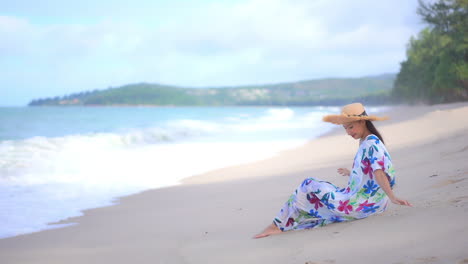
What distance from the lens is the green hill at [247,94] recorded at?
127m

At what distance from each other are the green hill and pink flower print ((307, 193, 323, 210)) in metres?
123

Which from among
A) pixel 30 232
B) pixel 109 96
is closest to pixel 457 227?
pixel 30 232

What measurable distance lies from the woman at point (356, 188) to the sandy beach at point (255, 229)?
0.12 metres

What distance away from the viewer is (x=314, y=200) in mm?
4273

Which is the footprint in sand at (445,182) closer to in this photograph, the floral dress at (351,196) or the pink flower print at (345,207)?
the floral dress at (351,196)

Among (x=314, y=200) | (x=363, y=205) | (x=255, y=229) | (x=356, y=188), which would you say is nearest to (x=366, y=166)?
(x=356, y=188)

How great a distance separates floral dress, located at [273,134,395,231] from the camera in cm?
405

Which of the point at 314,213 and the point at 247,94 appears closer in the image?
the point at 314,213

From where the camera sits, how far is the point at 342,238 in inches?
149

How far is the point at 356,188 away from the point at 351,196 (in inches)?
3.3

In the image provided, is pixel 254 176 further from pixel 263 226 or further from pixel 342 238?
pixel 342 238

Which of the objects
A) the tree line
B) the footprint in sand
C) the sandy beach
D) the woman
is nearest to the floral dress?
the woman

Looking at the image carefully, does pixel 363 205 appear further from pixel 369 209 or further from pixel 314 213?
pixel 314 213

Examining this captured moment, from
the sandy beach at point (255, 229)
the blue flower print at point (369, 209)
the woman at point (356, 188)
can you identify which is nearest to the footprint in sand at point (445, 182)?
the sandy beach at point (255, 229)
